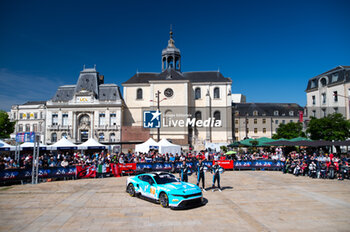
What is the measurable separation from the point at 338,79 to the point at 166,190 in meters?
43.7

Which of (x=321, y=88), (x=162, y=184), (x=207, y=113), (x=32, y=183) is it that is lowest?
(x=32, y=183)

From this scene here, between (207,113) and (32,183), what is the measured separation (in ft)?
138

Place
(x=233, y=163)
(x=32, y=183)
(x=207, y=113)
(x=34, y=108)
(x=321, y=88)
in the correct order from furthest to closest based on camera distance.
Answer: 1. (x=34, y=108)
2. (x=207, y=113)
3. (x=321, y=88)
4. (x=233, y=163)
5. (x=32, y=183)

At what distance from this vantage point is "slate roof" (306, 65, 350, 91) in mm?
41156

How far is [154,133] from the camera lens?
51125mm

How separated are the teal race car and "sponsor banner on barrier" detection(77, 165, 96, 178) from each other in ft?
25.0

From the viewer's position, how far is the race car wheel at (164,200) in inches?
404

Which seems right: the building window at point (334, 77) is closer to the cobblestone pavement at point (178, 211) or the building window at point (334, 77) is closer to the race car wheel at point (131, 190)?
the cobblestone pavement at point (178, 211)

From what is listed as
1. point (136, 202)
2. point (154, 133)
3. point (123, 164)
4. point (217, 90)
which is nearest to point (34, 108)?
point (154, 133)

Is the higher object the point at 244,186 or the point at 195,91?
the point at 195,91

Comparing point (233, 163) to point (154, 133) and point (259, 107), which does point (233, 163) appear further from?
point (259, 107)

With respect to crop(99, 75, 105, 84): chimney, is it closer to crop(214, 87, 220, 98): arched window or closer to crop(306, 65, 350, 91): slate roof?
crop(214, 87, 220, 98): arched window

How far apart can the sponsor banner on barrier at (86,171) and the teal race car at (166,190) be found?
762 centimetres

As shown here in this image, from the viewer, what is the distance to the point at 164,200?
10391 mm
